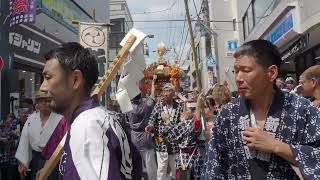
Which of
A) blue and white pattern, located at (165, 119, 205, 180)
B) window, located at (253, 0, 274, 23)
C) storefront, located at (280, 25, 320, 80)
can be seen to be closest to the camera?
blue and white pattern, located at (165, 119, 205, 180)

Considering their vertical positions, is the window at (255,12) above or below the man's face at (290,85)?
above

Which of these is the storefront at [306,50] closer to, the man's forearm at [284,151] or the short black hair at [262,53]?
the short black hair at [262,53]

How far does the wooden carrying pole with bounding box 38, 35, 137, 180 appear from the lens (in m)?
2.70

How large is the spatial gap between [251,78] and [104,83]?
3.75 feet

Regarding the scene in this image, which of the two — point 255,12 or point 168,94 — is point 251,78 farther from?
point 255,12

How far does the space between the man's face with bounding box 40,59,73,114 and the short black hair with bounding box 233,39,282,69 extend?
3.17 feet

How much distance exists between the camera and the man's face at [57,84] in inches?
80.8

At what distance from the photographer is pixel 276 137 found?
2.33 metres

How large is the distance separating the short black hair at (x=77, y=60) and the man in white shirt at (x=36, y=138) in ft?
11.8

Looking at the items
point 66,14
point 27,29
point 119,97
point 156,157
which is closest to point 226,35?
point 66,14

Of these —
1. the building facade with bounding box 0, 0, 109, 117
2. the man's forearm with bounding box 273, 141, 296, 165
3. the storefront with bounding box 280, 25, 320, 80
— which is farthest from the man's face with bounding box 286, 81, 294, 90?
the man's forearm with bounding box 273, 141, 296, 165

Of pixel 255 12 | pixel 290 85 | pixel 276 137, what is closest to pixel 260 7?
pixel 255 12

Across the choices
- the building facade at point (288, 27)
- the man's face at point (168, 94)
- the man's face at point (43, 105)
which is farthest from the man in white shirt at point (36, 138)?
the building facade at point (288, 27)

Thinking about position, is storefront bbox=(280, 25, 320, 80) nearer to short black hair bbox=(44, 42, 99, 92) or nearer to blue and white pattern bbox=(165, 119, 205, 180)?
blue and white pattern bbox=(165, 119, 205, 180)
